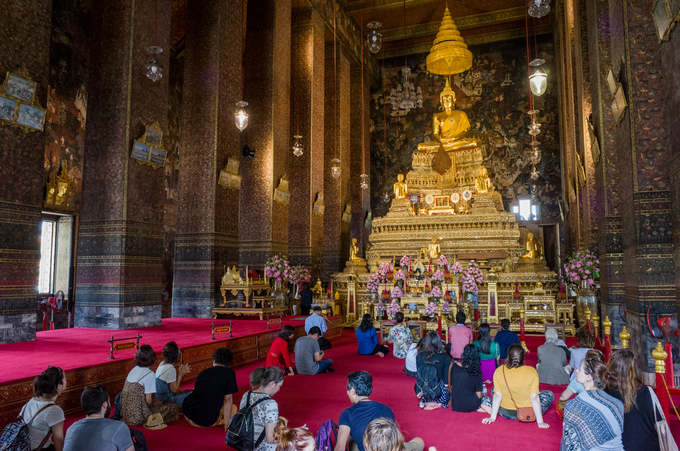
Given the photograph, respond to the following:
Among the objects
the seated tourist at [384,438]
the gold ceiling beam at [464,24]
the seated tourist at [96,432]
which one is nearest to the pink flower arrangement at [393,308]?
the seated tourist at [96,432]

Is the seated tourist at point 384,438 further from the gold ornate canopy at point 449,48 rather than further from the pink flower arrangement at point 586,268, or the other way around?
the gold ornate canopy at point 449,48

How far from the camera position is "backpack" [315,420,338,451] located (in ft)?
10.5

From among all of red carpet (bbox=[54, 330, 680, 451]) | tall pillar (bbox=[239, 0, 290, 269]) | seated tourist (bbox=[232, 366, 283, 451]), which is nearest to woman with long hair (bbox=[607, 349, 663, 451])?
red carpet (bbox=[54, 330, 680, 451])

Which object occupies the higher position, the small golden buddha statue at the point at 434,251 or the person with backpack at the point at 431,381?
the small golden buddha statue at the point at 434,251

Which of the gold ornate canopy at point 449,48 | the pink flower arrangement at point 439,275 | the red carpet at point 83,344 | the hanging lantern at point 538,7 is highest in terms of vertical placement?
the gold ornate canopy at point 449,48

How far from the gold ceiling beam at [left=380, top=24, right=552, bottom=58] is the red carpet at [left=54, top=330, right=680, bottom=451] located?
59.6 ft

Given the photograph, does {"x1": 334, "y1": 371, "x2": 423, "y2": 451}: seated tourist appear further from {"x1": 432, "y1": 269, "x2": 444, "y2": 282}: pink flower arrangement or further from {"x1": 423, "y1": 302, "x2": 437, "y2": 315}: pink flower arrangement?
{"x1": 432, "y1": 269, "x2": 444, "y2": 282}: pink flower arrangement

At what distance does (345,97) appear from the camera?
18.7 m

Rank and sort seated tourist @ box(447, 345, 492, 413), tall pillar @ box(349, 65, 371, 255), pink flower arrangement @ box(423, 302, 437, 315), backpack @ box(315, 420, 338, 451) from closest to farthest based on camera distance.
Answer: backpack @ box(315, 420, 338, 451) < seated tourist @ box(447, 345, 492, 413) < pink flower arrangement @ box(423, 302, 437, 315) < tall pillar @ box(349, 65, 371, 255)

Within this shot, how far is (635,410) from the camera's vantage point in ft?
9.98

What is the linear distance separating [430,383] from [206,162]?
7.94m

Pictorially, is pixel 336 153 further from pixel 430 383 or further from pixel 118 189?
pixel 430 383

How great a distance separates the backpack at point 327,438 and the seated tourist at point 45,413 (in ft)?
5.97

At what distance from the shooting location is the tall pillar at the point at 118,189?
343 inches
